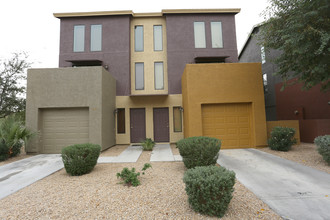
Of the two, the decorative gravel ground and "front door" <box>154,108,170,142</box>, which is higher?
"front door" <box>154,108,170,142</box>

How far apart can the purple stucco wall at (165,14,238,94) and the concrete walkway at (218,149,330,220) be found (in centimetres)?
693

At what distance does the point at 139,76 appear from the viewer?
1173 cm

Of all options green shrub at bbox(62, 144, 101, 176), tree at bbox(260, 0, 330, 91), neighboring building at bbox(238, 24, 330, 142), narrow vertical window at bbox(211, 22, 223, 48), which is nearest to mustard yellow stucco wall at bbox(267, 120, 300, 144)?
neighboring building at bbox(238, 24, 330, 142)

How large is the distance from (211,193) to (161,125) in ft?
28.1

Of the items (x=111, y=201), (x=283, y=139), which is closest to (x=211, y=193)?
(x=111, y=201)

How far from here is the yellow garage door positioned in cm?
841

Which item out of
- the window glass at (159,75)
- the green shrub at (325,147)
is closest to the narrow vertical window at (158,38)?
the window glass at (159,75)

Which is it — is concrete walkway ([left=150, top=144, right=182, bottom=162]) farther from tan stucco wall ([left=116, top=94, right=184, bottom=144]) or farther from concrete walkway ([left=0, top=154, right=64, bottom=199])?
concrete walkway ([left=0, top=154, right=64, bottom=199])

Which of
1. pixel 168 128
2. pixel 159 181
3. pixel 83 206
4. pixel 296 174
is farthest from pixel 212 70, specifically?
pixel 83 206

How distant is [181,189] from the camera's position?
3.78 m

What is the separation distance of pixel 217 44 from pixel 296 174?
965cm

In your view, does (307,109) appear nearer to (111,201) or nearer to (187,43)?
(187,43)

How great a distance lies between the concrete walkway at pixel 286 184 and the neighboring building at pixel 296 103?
15.5 feet

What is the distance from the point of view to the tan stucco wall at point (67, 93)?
831 centimetres
